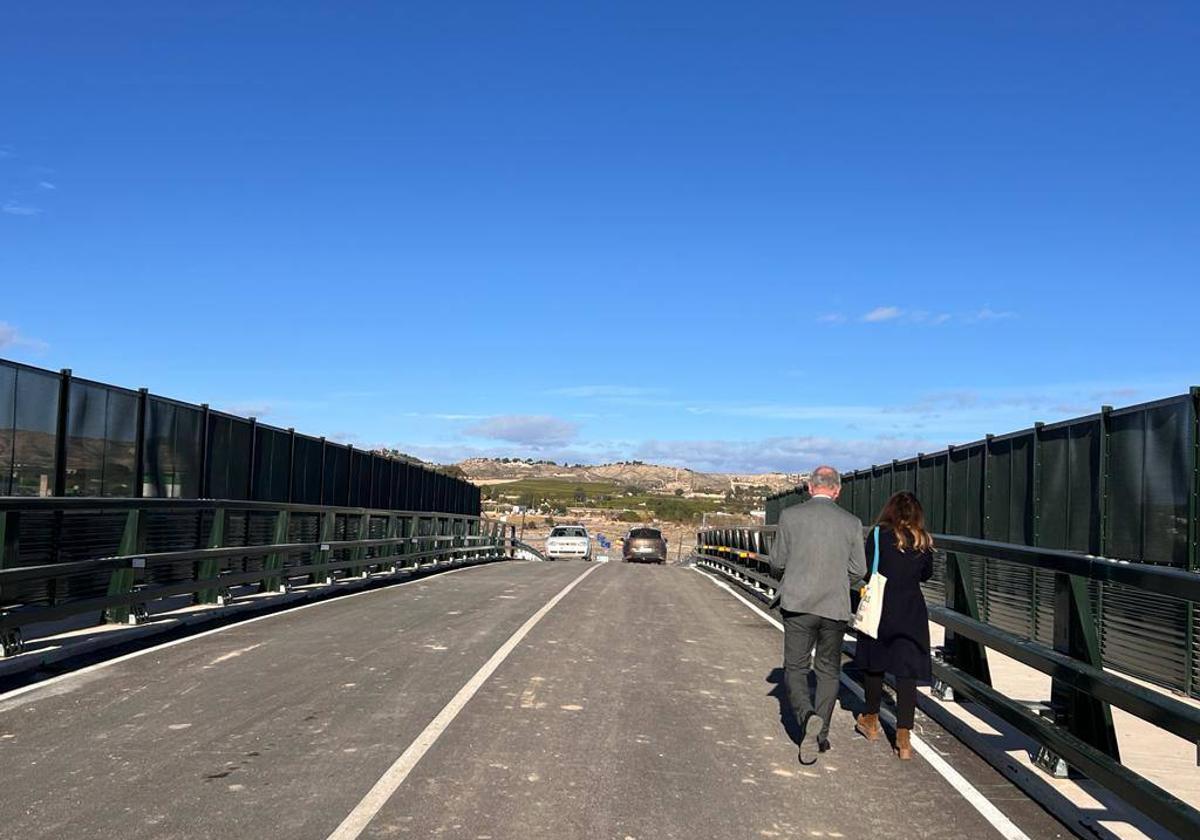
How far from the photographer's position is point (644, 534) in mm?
44062

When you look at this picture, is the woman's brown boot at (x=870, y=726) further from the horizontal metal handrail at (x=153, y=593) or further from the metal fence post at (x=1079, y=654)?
the horizontal metal handrail at (x=153, y=593)

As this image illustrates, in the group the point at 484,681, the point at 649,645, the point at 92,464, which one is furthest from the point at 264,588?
the point at 484,681

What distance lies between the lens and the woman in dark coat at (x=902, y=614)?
7395 mm

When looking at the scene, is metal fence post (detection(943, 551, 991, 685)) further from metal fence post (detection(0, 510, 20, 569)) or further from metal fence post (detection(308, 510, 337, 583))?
metal fence post (detection(308, 510, 337, 583))

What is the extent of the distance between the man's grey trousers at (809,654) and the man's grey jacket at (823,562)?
9cm

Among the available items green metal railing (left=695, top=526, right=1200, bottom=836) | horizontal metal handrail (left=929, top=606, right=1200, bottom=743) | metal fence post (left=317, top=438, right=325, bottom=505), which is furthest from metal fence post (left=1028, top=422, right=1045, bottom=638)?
metal fence post (left=317, top=438, right=325, bottom=505)

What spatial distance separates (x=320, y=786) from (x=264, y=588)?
10988mm

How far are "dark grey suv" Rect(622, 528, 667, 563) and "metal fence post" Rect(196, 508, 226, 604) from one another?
29.9 meters

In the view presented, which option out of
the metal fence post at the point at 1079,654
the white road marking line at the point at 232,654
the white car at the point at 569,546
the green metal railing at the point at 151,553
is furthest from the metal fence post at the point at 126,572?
the white car at the point at 569,546

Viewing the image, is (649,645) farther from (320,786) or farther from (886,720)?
(320,786)

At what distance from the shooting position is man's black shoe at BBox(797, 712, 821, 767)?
7188 mm

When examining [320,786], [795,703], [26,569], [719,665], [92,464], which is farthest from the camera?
[92,464]

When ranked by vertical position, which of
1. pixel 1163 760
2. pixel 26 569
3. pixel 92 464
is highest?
pixel 92 464

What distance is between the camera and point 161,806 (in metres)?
5.82
